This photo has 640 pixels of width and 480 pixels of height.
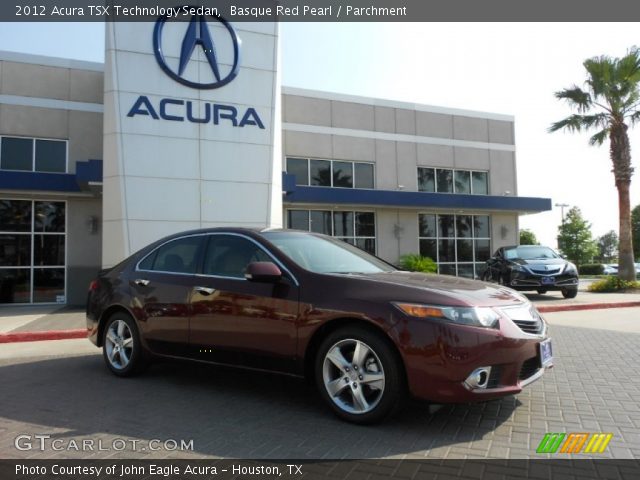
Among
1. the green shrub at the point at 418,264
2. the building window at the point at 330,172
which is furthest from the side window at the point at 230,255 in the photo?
the building window at the point at 330,172

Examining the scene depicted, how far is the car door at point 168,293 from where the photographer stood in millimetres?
5035

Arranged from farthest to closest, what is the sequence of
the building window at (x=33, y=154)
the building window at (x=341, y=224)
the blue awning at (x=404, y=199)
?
the building window at (x=341, y=224) → the blue awning at (x=404, y=199) → the building window at (x=33, y=154)

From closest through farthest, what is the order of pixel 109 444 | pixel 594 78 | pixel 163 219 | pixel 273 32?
pixel 109 444 < pixel 163 219 < pixel 273 32 < pixel 594 78

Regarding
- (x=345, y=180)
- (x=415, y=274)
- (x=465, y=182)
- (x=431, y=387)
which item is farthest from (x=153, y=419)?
(x=465, y=182)

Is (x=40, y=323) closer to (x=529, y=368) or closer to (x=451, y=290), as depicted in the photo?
(x=451, y=290)

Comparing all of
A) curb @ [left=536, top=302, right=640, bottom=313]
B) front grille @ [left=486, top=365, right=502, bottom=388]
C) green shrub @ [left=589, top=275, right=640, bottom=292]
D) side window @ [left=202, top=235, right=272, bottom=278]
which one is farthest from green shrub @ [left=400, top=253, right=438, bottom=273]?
front grille @ [left=486, top=365, right=502, bottom=388]

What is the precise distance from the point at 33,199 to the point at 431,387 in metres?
15.4

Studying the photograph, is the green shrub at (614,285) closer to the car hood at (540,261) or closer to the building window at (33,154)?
the car hood at (540,261)

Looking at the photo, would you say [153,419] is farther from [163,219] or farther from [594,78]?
[594,78]

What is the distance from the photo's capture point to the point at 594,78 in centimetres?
2009

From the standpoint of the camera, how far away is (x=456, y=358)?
3592 mm

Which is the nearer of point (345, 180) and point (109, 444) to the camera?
point (109, 444)

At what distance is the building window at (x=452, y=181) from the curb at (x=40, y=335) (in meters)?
15.2

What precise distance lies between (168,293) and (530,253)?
13.0m
